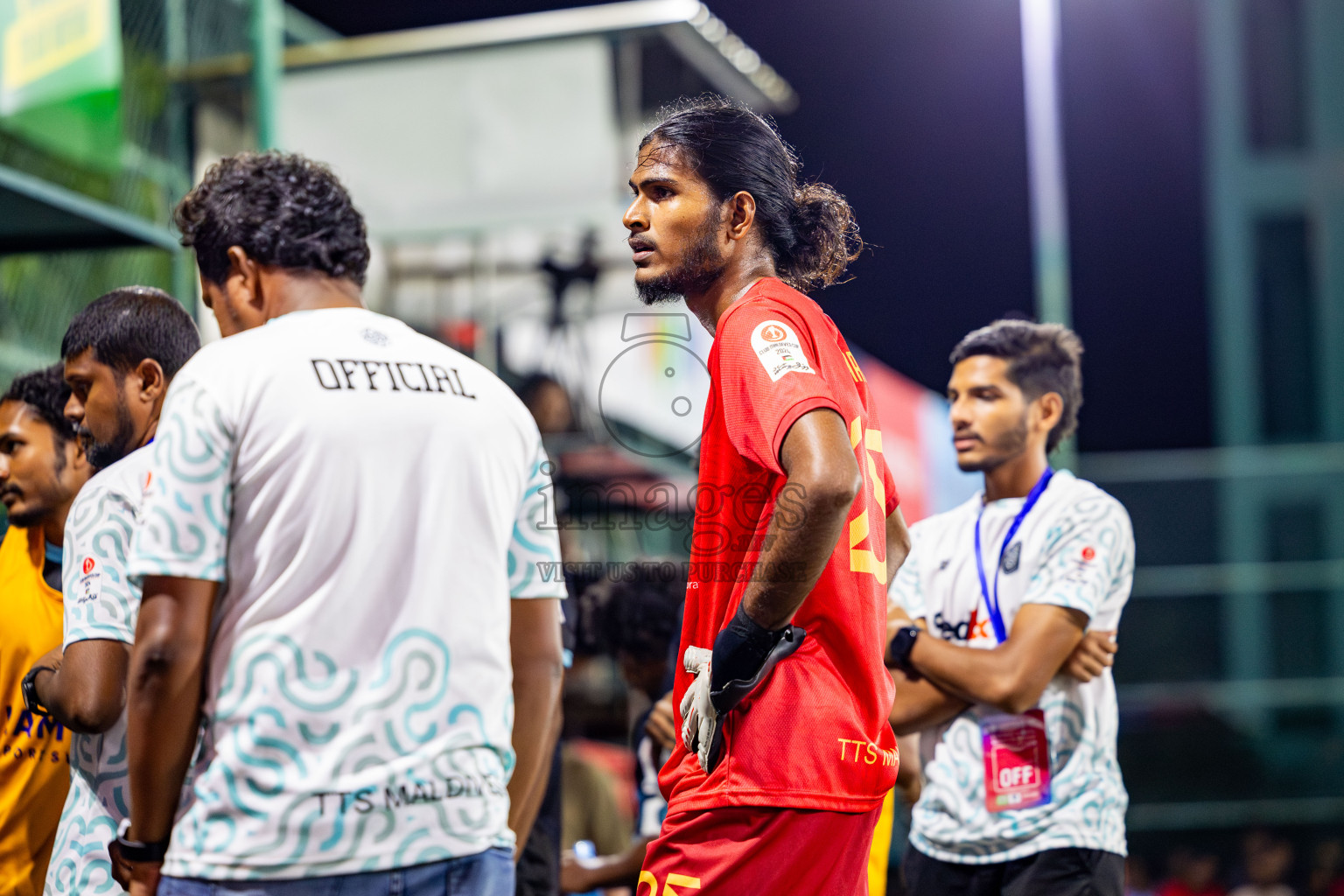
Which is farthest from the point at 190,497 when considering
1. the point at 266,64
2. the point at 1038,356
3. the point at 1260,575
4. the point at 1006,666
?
the point at 1260,575

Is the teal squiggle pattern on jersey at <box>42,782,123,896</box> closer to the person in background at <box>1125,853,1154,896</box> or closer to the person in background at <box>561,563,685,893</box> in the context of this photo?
the person in background at <box>561,563,685,893</box>

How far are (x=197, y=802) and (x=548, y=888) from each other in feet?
8.51

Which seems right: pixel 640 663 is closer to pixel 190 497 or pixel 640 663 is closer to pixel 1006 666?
pixel 1006 666

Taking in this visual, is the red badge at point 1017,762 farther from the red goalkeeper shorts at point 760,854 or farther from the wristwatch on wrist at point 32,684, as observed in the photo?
the wristwatch on wrist at point 32,684

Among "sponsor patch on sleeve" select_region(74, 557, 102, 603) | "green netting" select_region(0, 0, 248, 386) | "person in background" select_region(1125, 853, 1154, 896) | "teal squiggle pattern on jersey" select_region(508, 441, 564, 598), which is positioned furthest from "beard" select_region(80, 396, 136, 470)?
"person in background" select_region(1125, 853, 1154, 896)

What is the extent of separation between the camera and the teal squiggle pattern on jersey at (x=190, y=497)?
2.15 m

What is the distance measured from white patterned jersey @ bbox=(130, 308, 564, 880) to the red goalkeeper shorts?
0.46 m

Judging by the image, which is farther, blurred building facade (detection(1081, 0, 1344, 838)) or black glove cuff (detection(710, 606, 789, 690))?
blurred building facade (detection(1081, 0, 1344, 838))

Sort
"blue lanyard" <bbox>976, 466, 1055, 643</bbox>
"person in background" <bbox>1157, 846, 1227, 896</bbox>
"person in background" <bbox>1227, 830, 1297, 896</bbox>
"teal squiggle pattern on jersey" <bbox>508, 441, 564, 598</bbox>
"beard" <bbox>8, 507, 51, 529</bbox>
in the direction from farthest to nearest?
"person in background" <bbox>1157, 846, 1227, 896</bbox>, "person in background" <bbox>1227, 830, 1297, 896</bbox>, "blue lanyard" <bbox>976, 466, 1055, 643</bbox>, "beard" <bbox>8, 507, 51, 529</bbox>, "teal squiggle pattern on jersey" <bbox>508, 441, 564, 598</bbox>

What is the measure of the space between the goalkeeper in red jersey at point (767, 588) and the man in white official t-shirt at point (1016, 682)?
1211 mm

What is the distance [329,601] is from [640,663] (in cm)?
323

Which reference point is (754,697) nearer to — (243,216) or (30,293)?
(243,216)

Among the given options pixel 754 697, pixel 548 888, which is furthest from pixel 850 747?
pixel 548 888

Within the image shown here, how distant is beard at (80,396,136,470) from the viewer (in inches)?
130
